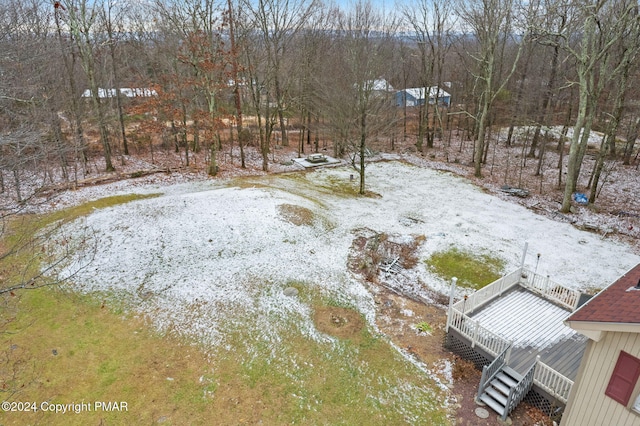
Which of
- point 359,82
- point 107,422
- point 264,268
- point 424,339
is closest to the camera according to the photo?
point 107,422

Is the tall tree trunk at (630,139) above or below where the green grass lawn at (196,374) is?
above

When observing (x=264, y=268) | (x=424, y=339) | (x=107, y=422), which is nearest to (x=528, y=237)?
(x=424, y=339)

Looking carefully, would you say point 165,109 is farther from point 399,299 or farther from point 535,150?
point 535,150

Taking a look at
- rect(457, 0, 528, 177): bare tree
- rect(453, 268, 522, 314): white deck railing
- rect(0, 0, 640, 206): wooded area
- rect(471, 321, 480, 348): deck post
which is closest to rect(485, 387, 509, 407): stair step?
rect(471, 321, 480, 348): deck post

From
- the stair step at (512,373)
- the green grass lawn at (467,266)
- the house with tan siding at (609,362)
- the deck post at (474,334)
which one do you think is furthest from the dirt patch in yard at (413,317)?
the house with tan siding at (609,362)

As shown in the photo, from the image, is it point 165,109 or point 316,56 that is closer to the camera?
point 165,109

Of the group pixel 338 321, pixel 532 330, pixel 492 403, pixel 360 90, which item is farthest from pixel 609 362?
pixel 360 90

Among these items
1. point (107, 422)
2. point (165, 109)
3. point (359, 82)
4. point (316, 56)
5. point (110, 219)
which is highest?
point (316, 56)

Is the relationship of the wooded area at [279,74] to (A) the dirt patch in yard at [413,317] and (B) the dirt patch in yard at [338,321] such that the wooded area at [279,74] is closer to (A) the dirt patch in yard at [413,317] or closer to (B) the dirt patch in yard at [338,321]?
(A) the dirt patch in yard at [413,317]
